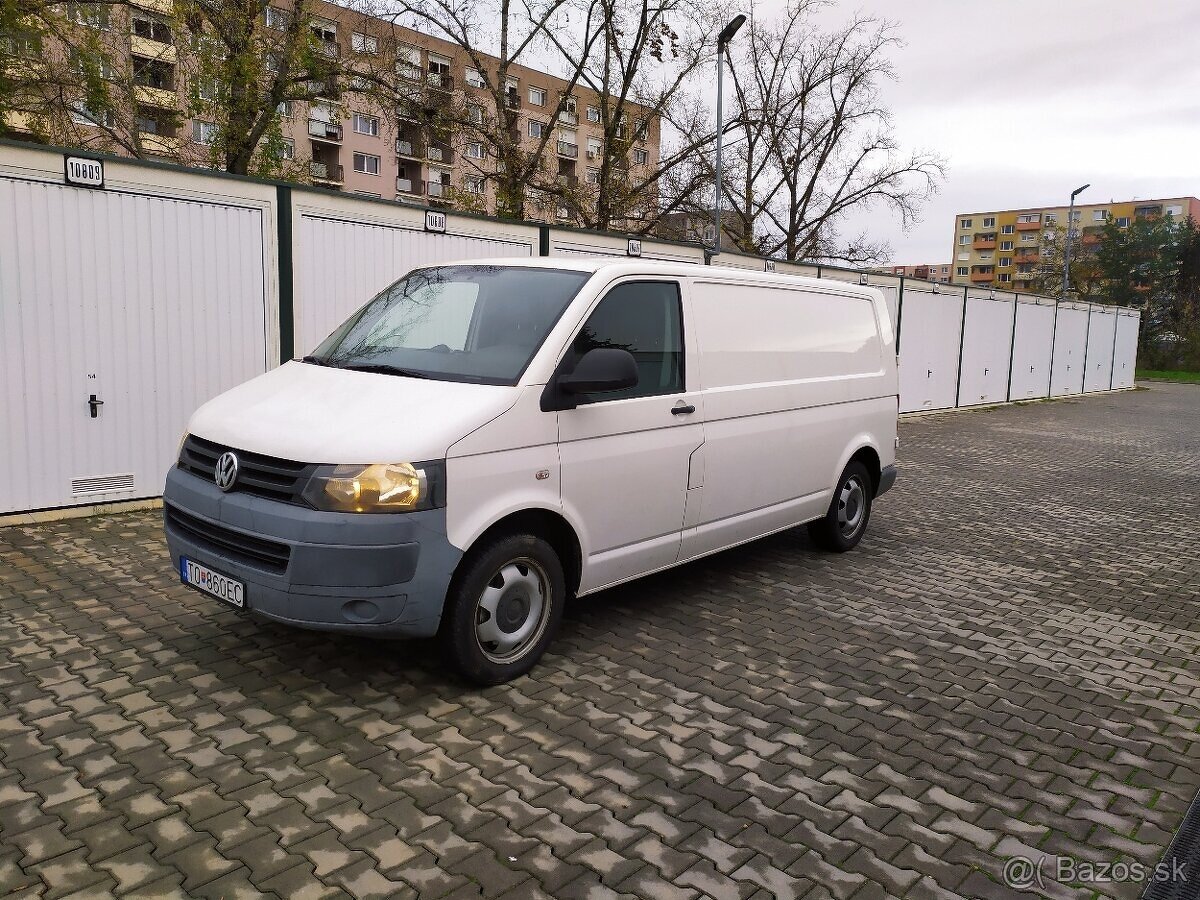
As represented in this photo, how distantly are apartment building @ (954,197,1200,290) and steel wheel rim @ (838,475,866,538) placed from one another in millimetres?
118042

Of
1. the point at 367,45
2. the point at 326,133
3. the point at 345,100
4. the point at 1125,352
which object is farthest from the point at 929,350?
the point at 326,133

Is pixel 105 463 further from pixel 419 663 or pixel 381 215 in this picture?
pixel 419 663

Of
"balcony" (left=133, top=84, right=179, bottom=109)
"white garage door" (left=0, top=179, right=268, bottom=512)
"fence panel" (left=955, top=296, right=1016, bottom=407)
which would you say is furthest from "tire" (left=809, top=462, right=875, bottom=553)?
"balcony" (left=133, top=84, right=179, bottom=109)

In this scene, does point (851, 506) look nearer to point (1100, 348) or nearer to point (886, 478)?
point (886, 478)

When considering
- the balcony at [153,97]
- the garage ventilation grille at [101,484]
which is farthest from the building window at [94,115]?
the garage ventilation grille at [101,484]

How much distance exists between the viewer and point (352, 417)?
13.1ft

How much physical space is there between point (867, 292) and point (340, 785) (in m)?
5.65

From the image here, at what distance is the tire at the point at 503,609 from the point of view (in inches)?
157

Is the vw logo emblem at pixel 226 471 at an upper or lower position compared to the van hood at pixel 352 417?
lower

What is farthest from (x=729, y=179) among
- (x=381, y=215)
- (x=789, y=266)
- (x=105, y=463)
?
(x=105, y=463)

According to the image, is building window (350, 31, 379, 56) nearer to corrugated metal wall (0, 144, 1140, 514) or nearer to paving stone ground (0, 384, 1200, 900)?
corrugated metal wall (0, 144, 1140, 514)

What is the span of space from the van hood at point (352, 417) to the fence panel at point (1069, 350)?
28609mm

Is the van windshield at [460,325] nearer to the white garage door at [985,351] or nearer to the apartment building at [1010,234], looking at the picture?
the white garage door at [985,351]

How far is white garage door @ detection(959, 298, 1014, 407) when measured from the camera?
73.7 feet
